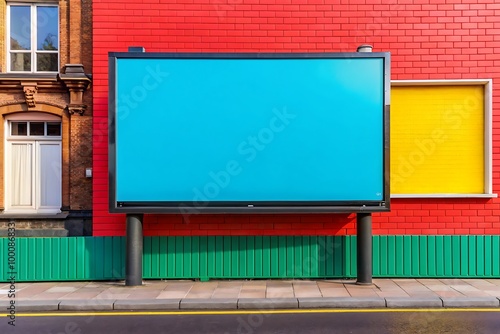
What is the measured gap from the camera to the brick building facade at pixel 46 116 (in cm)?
916

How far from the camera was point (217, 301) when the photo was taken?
6812 mm

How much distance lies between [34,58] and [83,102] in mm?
1757

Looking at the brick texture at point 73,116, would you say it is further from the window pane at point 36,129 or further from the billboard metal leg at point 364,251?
the billboard metal leg at point 364,251

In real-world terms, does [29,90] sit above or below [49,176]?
above

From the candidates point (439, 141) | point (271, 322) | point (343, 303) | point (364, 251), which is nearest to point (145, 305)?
point (271, 322)

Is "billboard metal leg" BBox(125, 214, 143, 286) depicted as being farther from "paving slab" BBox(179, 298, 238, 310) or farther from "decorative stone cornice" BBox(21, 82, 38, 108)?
"decorative stone cornice" BBox(21, 82, 38, 108)

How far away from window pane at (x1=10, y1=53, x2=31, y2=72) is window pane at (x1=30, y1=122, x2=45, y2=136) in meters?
1.30

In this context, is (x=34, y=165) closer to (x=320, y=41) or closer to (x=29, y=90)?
(x=29, y=90)

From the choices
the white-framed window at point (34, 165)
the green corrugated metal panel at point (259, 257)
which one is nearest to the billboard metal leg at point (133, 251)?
the green corrugated metal panel at point (259, 257)

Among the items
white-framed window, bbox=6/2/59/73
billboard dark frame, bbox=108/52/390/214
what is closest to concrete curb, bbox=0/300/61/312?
billboard dark frame, bbox=108/52/390/214

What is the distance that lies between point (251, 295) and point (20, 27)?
328 inches

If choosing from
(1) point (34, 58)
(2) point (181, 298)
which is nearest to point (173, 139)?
(2) point (181, 298)

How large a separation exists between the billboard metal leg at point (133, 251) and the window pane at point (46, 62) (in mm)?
4377

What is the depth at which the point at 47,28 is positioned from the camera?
31.9 ft
